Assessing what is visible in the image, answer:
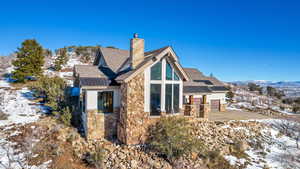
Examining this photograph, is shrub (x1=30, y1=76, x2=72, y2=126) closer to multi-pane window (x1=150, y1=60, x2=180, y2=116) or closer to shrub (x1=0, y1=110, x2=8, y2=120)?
shrub (x1=0, y1=110, x2=8, y2=120)

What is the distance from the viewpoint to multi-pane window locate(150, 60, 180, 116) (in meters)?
11.3

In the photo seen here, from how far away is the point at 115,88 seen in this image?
464 inches

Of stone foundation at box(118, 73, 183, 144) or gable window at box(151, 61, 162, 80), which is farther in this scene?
gable window at box(151, 61, 162, 80)

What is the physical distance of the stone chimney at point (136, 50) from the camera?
11594 millimetres

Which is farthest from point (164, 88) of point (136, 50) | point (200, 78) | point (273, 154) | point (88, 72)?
point (200, 78)

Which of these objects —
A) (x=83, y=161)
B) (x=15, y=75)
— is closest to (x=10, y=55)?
(x=15, y=75)

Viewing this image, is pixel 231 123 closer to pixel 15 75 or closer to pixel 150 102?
pixel 150 102

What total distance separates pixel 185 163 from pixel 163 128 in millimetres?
2741

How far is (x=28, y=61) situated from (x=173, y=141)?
1074 inches

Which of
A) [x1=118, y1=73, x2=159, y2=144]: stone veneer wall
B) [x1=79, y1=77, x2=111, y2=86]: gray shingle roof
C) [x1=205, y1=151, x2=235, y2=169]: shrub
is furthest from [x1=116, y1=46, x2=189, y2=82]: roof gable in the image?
[x1=205, y1=151, x2=235, y2=169]: shrub

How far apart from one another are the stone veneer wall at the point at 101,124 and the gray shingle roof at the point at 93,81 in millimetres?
2103

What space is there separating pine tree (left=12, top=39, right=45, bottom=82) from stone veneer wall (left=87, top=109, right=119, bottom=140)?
20682mm

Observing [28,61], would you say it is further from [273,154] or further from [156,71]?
[273,154]

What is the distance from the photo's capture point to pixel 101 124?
1154cm
